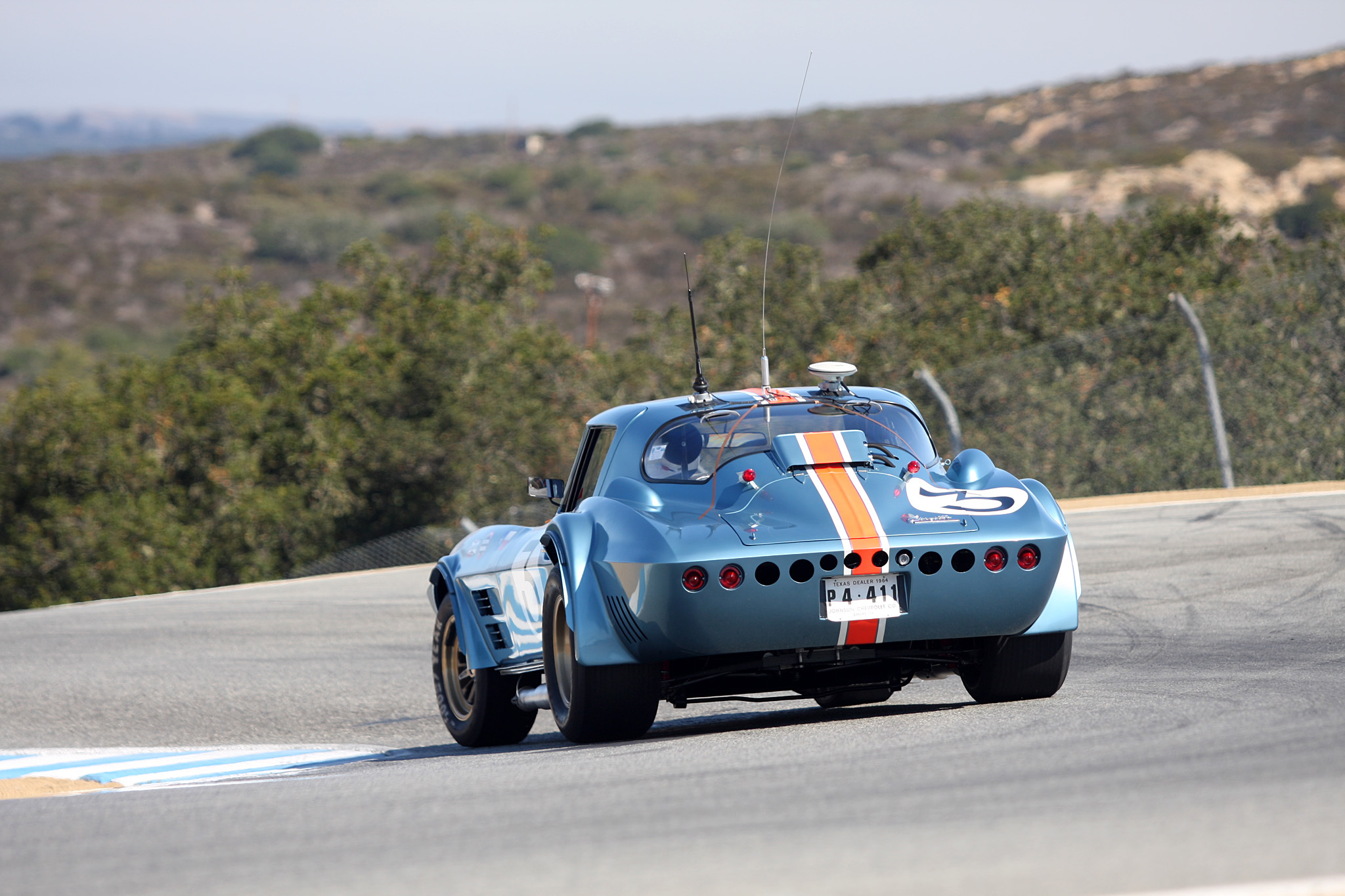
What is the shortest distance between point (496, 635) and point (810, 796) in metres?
3.30

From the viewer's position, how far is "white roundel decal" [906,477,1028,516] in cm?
648

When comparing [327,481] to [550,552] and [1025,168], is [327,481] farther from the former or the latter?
[1025,168]

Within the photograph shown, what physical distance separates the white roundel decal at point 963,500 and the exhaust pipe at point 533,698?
1850 millimetres

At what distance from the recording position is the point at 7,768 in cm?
841

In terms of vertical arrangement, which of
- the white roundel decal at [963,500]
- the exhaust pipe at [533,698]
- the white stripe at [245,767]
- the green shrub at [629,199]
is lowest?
the green shrub at [629,199]

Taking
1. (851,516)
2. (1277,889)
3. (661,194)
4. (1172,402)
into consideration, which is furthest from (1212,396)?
(661,194)

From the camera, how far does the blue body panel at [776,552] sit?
6168 millimetres

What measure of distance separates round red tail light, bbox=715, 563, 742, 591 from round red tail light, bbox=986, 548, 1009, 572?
3.37 ft

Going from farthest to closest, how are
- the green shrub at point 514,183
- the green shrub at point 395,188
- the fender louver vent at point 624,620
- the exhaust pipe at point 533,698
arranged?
1. the green shrub at point 395,188
2. the green shrub at point 514,183
3. the exhaust pipe at point 533,698
4. the fender louver vent at point 624,620

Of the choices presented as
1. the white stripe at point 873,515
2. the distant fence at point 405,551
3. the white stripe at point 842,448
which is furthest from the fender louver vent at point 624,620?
the distant fence at point 405,551

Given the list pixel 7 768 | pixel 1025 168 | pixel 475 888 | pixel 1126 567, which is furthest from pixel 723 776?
pixel 1025 168

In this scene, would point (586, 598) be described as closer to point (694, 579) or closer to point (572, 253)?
point (694, 579)

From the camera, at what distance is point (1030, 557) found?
21.2ft

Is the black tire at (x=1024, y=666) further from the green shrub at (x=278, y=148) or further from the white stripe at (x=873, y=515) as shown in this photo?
the green shrub at (x=278, y=148)
